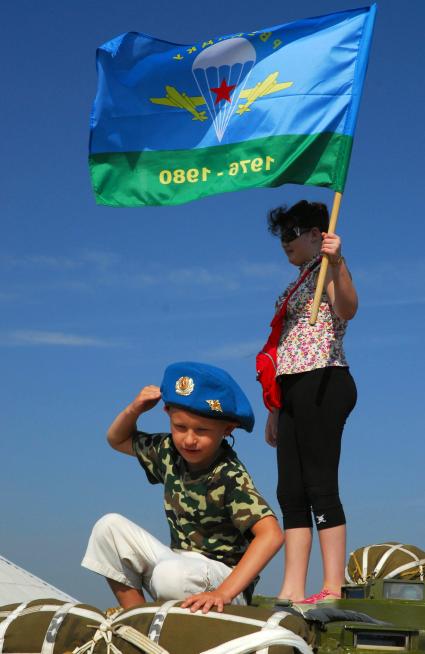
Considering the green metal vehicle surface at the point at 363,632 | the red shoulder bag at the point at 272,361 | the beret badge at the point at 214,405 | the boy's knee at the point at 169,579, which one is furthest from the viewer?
the red shoulder bag at the point at 272,361

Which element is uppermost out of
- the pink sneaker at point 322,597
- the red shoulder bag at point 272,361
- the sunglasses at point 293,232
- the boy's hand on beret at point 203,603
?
the sunglasses at point 293,232

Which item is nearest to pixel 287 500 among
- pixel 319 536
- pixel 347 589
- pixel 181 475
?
pixel 319 536

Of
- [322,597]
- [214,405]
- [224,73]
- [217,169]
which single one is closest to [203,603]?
[214,405]

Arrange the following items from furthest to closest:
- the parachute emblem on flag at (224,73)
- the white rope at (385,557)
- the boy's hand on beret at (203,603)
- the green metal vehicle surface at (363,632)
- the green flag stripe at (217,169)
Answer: the white rope at (385,557), the parachute emblem on flag at (224,73), the green flag stripe at (217,169), the green metal vehicle surface at (363,632), the boy's hand on beret at (203,603)

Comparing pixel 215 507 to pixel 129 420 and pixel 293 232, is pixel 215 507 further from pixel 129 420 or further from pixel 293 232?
pixel 293 232

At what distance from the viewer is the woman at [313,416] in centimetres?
711

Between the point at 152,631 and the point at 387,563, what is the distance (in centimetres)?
547

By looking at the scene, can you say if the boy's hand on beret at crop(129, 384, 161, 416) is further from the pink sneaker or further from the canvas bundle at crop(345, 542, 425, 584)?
the canvas bundle at crop(345, 542, 425, 584)

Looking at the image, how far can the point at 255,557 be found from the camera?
16.9ft

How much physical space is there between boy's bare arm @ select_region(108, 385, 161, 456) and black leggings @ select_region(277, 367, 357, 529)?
1.58 metres

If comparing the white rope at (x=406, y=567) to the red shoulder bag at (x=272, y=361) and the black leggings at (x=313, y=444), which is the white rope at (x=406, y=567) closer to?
the black leggings at (x=313, y=444)

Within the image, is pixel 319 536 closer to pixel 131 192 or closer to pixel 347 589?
pixel 347 589

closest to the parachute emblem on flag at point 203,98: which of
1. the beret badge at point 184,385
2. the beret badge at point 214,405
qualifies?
the beret badge at point 184,385

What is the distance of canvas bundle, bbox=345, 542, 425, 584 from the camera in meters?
9.02
